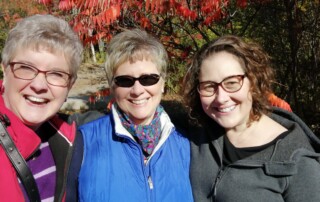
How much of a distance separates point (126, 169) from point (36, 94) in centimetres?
72

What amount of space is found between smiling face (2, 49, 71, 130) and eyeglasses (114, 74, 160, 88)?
552mm

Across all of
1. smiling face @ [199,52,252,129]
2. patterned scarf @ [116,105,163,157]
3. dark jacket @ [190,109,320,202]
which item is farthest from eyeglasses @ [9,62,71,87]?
dark jacket @ [190,109,320,202]

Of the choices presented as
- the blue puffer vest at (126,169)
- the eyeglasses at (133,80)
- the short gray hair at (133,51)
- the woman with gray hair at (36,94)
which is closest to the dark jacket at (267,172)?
the blue puffer vest at (126,169)

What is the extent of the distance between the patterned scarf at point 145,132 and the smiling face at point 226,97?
0.43m

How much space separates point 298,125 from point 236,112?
0.40m

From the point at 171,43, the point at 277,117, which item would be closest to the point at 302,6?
the point at 171,43

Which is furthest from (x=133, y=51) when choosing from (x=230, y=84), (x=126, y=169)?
(x=126, y=169)

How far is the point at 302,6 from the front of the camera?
18.5 ft

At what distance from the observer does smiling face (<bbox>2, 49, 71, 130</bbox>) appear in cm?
188

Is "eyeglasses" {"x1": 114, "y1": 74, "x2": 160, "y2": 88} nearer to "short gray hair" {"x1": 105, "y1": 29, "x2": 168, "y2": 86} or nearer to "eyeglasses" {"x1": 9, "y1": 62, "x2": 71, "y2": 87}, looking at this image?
"short gray hair" {"x1": 105, "y1": 29, "x2": 168, "y2": 86}

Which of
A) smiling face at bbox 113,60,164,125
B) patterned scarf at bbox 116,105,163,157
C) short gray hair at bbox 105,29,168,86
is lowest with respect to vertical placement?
patterned scarf at bbox 116,105,163,157

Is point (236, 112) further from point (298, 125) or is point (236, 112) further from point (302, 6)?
point (302, 6)

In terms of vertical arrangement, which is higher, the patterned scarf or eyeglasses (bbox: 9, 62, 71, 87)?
eyeglasses (bbox: 9, 62, 71, 87)

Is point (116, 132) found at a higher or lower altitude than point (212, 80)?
lower
